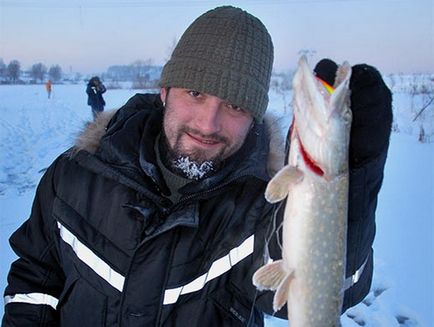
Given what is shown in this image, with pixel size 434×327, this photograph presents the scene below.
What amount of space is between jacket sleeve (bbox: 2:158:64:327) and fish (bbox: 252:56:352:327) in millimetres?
1205

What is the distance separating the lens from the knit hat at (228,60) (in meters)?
2.19

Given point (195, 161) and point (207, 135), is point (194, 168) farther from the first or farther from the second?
point (207, 135)

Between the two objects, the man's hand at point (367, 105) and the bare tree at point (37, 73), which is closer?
the man's hand at point (367, 105)

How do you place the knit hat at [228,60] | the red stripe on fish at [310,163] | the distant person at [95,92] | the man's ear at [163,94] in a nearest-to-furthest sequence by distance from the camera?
the red stripe on fish at [310,163] < the knit hat at [228,60] < the man's ear at [163,94] < the distant person at [95,92]

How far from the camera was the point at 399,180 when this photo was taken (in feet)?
28.6

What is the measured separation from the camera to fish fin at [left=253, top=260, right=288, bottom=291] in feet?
5.28

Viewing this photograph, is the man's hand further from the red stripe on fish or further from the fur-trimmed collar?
the fur-trimmed collar

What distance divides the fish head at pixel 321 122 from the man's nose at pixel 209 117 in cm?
63

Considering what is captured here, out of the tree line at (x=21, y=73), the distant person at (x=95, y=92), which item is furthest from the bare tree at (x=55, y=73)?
the distant person at (x=95, y=92)

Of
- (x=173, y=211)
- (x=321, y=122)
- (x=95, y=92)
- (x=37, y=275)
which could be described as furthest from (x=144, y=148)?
(x=95, y=92)

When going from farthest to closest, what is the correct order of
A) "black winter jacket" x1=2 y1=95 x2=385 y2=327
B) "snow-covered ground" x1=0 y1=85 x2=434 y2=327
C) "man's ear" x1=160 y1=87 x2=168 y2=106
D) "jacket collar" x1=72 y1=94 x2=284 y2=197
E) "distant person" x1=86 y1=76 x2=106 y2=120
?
"distant person" x1=86 y1=76 x2=106 y2=120
"snow-covered ground" x1=0 y1=85 x2=434 y2=327
"man's ear" x1=160 y1=87 x2=168 y2=106
"jacket collar" x1=72 y1=94 x2=284 y2=197
"black winter jacket" x1=2 y1=95 x2=385 y2=327

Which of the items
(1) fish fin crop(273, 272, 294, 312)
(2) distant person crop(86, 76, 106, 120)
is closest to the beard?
(1) fish fin crop(273, 272, 294, 312)

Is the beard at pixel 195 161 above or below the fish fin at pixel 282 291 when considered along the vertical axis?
above

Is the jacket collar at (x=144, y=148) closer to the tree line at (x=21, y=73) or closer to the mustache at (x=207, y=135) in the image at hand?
the mustache at (x=207, y=135)
